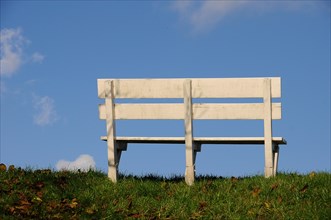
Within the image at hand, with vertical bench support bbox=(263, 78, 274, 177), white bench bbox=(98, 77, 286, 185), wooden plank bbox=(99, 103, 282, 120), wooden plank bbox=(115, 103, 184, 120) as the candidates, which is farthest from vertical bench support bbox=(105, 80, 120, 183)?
vertical bench support bbox=(263, 78, 274, 177)

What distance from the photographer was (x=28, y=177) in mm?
11094

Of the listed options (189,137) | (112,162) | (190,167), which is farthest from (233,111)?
(112,162)

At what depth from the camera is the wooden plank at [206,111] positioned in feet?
36.0

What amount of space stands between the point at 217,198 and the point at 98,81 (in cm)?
315

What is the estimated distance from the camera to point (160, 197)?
10359 mm

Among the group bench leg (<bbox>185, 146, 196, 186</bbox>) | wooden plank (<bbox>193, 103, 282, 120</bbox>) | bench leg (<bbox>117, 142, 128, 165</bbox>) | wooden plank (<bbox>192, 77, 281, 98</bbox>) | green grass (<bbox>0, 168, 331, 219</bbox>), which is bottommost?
green grass (<bbox>0, 168, 331, 219</bbox>)

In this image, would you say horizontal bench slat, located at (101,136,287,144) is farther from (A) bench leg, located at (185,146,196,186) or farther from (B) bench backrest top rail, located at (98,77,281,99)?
(B) bench backrest top rail, located at (98,77,281,99)

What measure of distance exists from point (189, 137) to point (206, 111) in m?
0.54

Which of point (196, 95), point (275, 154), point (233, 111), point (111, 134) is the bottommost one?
point (275, 154)

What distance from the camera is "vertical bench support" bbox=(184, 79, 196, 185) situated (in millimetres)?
10984

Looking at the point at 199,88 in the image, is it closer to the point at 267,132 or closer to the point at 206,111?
the point at 206,111

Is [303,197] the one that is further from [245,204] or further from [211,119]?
[211,119]

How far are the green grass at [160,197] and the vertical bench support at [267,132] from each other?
219mm

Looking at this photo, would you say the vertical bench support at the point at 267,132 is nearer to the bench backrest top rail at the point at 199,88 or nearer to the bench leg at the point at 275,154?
the bench backrest top rail at the point at 199,88
